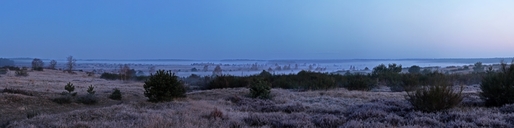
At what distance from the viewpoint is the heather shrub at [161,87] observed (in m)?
16.4

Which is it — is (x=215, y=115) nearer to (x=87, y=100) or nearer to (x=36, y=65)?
(x=87, y=100)

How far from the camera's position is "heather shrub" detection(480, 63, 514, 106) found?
42.0ft

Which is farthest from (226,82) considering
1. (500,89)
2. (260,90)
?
(500,89)

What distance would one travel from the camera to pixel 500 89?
507 inches

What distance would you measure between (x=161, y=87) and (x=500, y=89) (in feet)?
38.7

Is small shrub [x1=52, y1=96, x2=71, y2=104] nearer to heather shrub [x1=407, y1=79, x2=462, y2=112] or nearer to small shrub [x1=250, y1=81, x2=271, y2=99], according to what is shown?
small shrub [x1=250, y1=81, x2=271, y2=99]

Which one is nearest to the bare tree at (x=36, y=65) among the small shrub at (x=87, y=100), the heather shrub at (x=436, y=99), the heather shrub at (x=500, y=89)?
the small shrub at (x=87, y=100)

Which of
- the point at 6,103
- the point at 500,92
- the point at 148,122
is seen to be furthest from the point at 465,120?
the point at 6,103

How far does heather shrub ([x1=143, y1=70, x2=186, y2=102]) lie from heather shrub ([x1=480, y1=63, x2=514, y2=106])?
37.1 ft


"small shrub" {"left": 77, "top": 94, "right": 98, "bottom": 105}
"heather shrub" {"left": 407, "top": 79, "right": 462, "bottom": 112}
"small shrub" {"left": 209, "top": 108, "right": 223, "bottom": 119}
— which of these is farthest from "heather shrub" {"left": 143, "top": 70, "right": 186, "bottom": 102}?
"heather shrub" {"left": 407, "top": 79, "right": 462, "bottom": 112}

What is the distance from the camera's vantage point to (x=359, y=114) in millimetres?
10359

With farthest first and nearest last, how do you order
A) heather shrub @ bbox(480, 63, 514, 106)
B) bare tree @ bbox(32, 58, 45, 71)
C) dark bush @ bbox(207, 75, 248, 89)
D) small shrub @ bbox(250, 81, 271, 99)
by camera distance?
1. bare tree @ bbox(32, 58, 45, 71)
2. dark bush @ bbox(207, 75, 248, 89)
3. small shrub @ bbox(250, 81, 271, 99)
4. heather shrub @ bbox(480, 63, 514, 106)

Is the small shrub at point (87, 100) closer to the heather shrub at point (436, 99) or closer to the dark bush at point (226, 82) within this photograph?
the dark bush at point (226, 82)

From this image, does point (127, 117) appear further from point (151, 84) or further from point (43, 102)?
point (43, 102)
